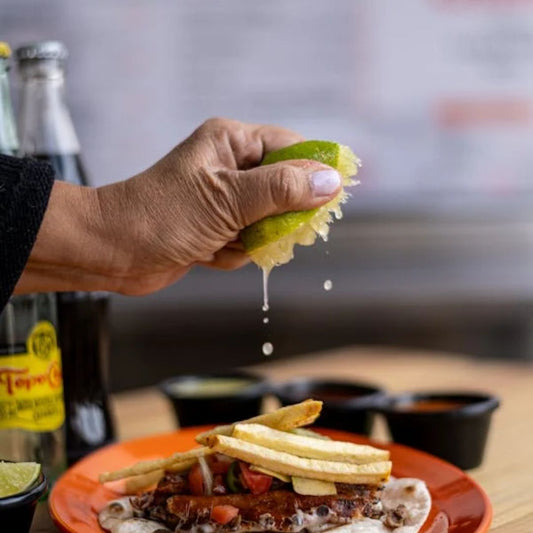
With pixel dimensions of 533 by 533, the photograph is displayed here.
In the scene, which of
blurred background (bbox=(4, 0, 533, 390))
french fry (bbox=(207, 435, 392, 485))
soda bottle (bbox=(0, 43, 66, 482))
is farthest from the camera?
blurred background (bbox=(4, 0, 533, 390))

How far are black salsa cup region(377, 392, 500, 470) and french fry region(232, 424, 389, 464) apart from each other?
31cm

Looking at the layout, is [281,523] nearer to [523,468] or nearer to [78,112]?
[523,468]

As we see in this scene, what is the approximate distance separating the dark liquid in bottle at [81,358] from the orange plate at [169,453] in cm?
15

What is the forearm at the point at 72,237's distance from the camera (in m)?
1.27

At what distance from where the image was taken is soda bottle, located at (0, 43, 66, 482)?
1.34 metres

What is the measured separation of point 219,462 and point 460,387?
41.2 inches

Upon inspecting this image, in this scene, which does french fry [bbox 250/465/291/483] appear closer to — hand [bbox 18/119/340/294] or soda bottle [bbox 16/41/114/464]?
hand [bbox 18/119/340/294]

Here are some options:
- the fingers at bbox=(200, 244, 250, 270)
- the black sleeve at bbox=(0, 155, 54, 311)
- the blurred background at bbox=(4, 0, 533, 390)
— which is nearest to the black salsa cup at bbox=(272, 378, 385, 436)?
the fingers at bbox=(200, 244, 250, 270)

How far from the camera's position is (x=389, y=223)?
3.50m

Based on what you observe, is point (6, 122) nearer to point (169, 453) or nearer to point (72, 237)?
point (72, 237)

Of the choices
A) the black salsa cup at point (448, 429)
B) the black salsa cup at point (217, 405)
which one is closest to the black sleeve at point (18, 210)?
the black salsa cup at point (217, 405)

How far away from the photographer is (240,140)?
1503 mm

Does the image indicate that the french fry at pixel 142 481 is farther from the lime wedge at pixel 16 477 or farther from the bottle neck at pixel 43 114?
the bottle neck at pixel 43 114

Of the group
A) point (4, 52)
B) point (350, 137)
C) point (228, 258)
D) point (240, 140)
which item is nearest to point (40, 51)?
point (4, 52)
